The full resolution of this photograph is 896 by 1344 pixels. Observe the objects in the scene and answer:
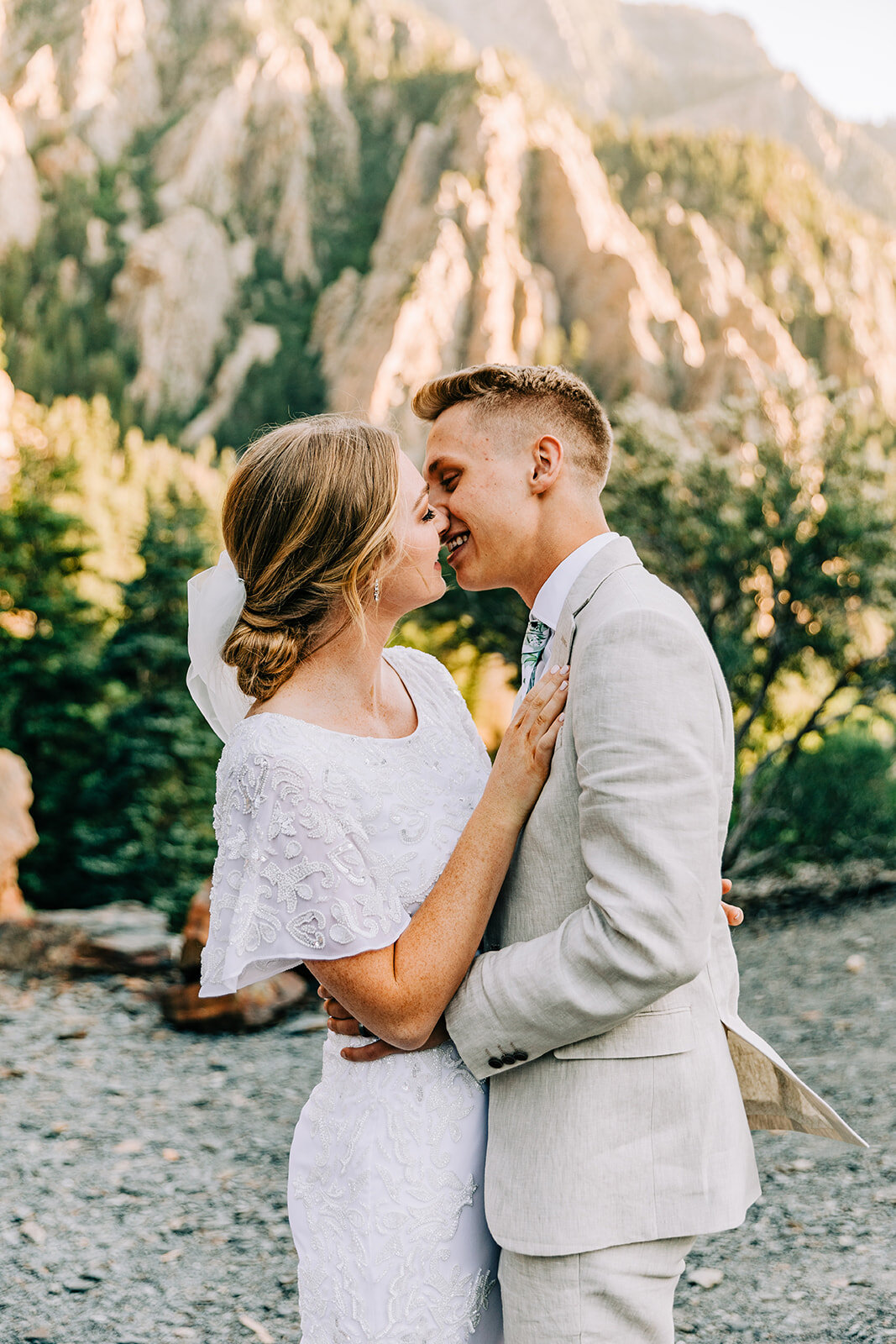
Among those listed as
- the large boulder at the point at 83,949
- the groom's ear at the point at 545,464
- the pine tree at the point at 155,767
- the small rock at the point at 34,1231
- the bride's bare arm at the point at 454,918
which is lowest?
the pine tree at the point at 155,767

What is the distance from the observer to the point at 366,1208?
1.92 metres

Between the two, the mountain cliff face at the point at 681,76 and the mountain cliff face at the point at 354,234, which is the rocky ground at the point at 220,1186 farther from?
the mountain cliff face at the point at 681,76

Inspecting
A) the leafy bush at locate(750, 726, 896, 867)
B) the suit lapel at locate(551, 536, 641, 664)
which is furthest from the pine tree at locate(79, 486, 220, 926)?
the suit lapel at locate(551, 536, 641, 664)

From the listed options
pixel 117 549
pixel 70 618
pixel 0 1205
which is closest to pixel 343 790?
pixel 0 1205

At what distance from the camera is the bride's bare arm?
1781 millimetres

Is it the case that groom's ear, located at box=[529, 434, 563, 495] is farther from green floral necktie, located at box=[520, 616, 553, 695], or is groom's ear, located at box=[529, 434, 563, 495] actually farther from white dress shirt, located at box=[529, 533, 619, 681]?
green floral necktie, located at box=[520, 616, 553, 695]

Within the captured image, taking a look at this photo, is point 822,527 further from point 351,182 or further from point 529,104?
point 351,182

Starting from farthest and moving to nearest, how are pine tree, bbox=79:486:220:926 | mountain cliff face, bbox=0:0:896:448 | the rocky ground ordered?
mountain cliff face, bbox=0:0:896:448, pine tree, bbox=79:486:220:926, the rocky ground

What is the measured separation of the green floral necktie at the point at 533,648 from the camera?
214 centimetres

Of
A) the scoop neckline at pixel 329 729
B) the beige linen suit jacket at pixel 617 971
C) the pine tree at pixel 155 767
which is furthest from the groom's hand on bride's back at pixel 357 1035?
the pine tree at pixel 155 767

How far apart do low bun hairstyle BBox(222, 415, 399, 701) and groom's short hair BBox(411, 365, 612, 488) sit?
0.33 meters

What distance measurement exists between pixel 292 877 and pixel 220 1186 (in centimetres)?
440

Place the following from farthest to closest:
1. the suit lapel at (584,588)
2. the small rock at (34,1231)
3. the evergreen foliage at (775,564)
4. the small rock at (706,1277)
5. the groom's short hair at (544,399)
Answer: the evergreen foliage at (775,564) < the small rock at (34,1231) < the small rock at (706,1277) < the groom's short hair at (544,399) < the suit lapel at (584,588)

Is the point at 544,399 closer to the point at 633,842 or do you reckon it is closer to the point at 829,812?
the point at 633,842
